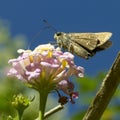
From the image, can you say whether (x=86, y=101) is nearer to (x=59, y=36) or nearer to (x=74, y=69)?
(x=59, y=36)

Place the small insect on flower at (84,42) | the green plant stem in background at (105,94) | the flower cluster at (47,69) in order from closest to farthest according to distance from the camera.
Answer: the green plant stem in background at (105,94) < the flower cluster at (47,69) < the small insect on flower at (84,42)

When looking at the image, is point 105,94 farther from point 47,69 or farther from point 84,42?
point 84,42

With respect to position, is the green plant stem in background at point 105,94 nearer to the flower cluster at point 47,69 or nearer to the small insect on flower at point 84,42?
the flower cluster at point 47,69

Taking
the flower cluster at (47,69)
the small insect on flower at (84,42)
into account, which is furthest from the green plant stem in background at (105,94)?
the small insect on flower at (84,42)

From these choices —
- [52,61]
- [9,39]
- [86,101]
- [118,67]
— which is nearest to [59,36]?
[52,61]

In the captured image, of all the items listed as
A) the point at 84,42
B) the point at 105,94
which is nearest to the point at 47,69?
the point at 105,94

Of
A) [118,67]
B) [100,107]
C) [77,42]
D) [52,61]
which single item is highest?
[77,42]
